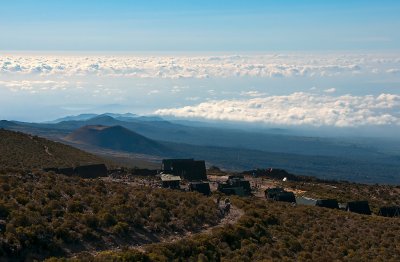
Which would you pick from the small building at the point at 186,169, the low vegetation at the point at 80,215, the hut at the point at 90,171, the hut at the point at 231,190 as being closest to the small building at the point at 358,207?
the hut at the point at 231,190

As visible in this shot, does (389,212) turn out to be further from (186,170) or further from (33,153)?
(33,153)

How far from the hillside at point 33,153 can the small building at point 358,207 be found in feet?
105

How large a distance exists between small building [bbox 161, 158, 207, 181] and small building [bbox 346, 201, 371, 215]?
1909 cm

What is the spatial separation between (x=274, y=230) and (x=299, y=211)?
8.07 metres

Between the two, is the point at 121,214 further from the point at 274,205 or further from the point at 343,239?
the point at 274,205

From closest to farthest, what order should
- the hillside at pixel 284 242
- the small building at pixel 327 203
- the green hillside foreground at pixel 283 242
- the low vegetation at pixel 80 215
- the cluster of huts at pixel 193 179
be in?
1. the low vegetation at pixel 80 215
2. the green hillside foreground at pixel 283 242
3. the hillside at pixel 284 242
4. the small building at pixel 327 203
5. the cluster of huts at pixel 193 179

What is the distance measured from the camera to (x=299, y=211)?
39.7 m

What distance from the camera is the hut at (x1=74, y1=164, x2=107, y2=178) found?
57406 millimetres

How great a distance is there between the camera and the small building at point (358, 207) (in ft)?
160

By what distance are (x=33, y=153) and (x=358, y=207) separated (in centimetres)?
4239

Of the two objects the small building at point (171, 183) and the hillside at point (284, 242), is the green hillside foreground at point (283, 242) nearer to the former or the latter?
the hillside at point (284, 242)

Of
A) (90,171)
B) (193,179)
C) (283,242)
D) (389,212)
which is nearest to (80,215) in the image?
(283,242)

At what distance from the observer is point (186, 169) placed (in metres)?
62.9

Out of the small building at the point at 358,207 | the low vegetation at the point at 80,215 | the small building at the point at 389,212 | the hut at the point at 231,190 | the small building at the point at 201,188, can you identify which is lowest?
the small building at the point at 389,212
